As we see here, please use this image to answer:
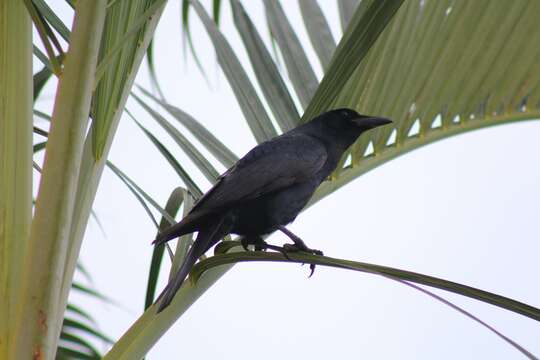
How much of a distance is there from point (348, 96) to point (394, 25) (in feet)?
0.85

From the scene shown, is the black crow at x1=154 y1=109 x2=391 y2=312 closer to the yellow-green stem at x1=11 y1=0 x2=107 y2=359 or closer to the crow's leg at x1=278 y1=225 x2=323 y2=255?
the crow's leg at x1=278 y1=225 x2=323 y2=255

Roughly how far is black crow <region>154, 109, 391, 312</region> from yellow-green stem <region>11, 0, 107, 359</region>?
85 centimetres

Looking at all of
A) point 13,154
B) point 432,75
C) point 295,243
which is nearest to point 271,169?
point 295,243

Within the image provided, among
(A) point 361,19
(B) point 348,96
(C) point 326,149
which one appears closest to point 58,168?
(A) point 361,19

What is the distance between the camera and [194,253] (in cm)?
235

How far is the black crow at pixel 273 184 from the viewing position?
277 cm

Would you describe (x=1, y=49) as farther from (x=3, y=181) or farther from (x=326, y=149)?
(x=326, y=149)

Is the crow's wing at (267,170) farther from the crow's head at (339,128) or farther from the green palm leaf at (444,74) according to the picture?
the green palm leaf at (444,74)

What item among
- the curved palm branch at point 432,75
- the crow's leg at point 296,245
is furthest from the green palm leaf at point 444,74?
the crow's leg at point 296,245

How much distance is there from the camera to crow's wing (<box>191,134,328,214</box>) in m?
2.90

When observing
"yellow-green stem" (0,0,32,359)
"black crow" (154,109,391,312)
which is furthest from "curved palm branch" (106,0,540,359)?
"yellow-green stem" (0,0,32,359)

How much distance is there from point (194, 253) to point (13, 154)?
69cm

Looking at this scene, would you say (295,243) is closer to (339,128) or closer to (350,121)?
(350,121)

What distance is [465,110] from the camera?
268 cm
